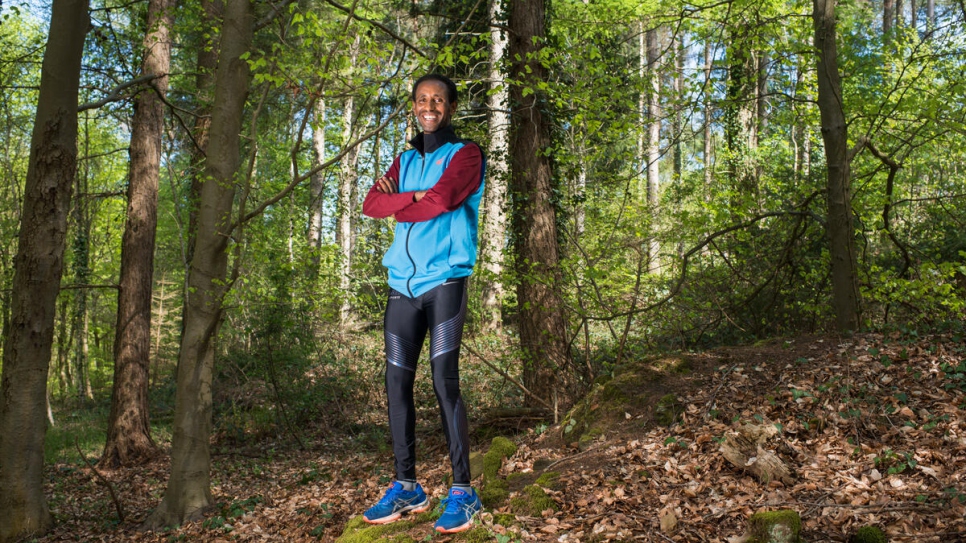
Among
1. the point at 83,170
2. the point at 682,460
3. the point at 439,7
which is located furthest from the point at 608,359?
the point at 83,170

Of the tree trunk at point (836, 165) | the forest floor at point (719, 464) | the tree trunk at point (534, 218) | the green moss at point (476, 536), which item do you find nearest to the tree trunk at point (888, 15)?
the tree trunk at point (836, 165)

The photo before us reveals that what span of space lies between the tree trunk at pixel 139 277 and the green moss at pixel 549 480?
7682mm

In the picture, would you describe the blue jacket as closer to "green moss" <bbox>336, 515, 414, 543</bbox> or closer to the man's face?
the man's face

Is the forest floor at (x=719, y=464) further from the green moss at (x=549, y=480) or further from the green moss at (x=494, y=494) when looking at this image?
the green moss at (x=494, y=494)

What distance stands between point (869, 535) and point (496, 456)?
2.68 m

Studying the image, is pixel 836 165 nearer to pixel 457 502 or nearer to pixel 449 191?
pixel 449 191

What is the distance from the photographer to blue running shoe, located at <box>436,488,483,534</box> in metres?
3.56

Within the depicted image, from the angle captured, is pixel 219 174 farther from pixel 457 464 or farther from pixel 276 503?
pixel 457 464

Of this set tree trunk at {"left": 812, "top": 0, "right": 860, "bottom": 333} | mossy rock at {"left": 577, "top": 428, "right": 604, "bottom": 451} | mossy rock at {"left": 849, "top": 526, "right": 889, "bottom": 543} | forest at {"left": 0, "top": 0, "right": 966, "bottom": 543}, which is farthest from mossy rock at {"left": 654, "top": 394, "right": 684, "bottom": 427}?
tree trunk at {"left": 812, "top": 0, "right": 860, "bottom": 333}

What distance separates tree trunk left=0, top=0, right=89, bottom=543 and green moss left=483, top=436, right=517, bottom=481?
4.24 m

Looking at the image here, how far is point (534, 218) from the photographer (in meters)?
8.15

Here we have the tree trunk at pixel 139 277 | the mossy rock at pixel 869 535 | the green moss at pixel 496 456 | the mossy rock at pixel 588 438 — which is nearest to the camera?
the mossy rock at pixel 869 535

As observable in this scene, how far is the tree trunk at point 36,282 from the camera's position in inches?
247

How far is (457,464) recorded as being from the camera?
3.74 metres
